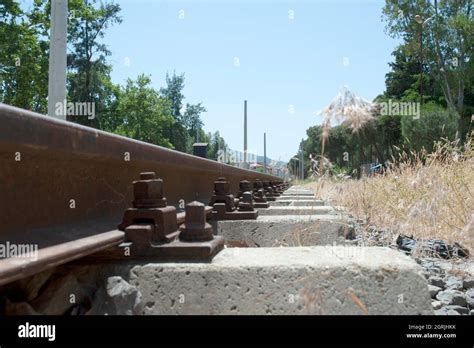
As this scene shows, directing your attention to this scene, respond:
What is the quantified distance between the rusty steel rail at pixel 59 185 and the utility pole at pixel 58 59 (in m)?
7.96

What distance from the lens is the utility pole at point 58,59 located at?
9812 mm

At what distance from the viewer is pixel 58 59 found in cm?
988

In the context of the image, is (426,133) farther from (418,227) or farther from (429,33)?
(418,227)

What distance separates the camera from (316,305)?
1.71m

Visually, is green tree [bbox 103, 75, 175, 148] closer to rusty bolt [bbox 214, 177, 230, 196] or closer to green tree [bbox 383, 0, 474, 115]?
green tree [bbox 383, 0, 474, 115]

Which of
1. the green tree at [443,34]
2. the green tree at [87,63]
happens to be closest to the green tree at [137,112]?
the green tree at [87,63]

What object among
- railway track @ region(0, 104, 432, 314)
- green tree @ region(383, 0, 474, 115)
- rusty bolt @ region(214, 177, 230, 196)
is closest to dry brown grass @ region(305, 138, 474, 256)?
rusty bolt @ region(214, 177, 230, 196)

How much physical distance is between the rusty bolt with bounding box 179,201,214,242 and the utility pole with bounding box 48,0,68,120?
8.22m

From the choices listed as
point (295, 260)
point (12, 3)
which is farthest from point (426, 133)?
point (295, 260)

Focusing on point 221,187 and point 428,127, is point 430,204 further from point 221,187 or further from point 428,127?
point 428,127

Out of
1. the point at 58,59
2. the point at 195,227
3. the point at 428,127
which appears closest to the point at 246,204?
the point at 195,227

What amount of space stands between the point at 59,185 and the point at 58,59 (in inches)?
347

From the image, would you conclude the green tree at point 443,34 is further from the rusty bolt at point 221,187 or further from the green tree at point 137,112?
the rusty bolt at point 221,187
